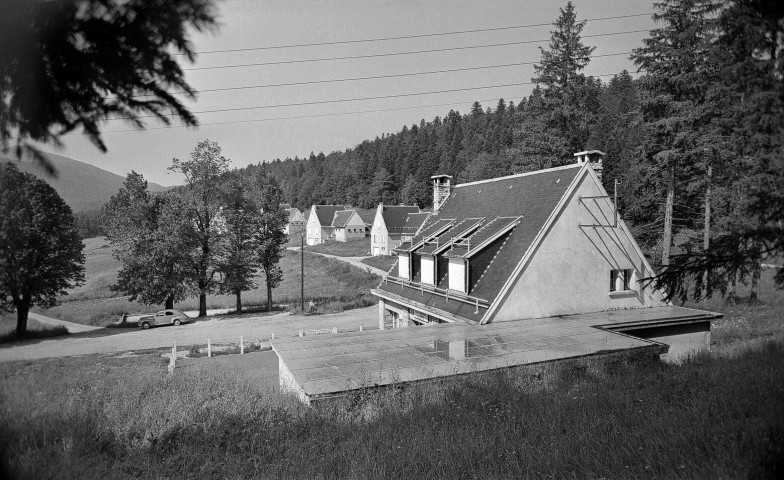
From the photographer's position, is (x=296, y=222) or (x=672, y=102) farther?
(x=296, y=222)

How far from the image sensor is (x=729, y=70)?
4.06 meters

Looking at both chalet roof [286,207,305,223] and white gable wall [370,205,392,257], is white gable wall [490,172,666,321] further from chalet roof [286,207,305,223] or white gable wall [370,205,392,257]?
chalet roof [286,207,305,223]

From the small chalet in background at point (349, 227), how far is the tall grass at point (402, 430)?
81.7 metres

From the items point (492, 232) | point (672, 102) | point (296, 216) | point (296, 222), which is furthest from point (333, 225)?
point (672, 102)

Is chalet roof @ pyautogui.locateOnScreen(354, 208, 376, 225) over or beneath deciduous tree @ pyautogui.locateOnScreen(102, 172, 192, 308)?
over

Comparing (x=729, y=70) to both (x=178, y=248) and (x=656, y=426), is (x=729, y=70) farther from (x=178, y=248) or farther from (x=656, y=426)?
(x=178, y=248)

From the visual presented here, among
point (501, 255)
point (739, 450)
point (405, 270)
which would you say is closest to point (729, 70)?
point (739, 450)

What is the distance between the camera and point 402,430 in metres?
5.45

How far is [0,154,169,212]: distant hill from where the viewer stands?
256 cm

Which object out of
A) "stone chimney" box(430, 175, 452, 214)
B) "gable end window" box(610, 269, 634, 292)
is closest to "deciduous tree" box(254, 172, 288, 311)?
"stone chimney" box(430, 175, 452, 214)

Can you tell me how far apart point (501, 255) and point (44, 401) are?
1474 centimetres

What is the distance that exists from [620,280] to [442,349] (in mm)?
9187

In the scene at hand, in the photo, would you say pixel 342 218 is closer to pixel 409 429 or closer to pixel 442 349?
pixel 442 349

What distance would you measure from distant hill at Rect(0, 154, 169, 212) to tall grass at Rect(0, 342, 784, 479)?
47.2 inches
